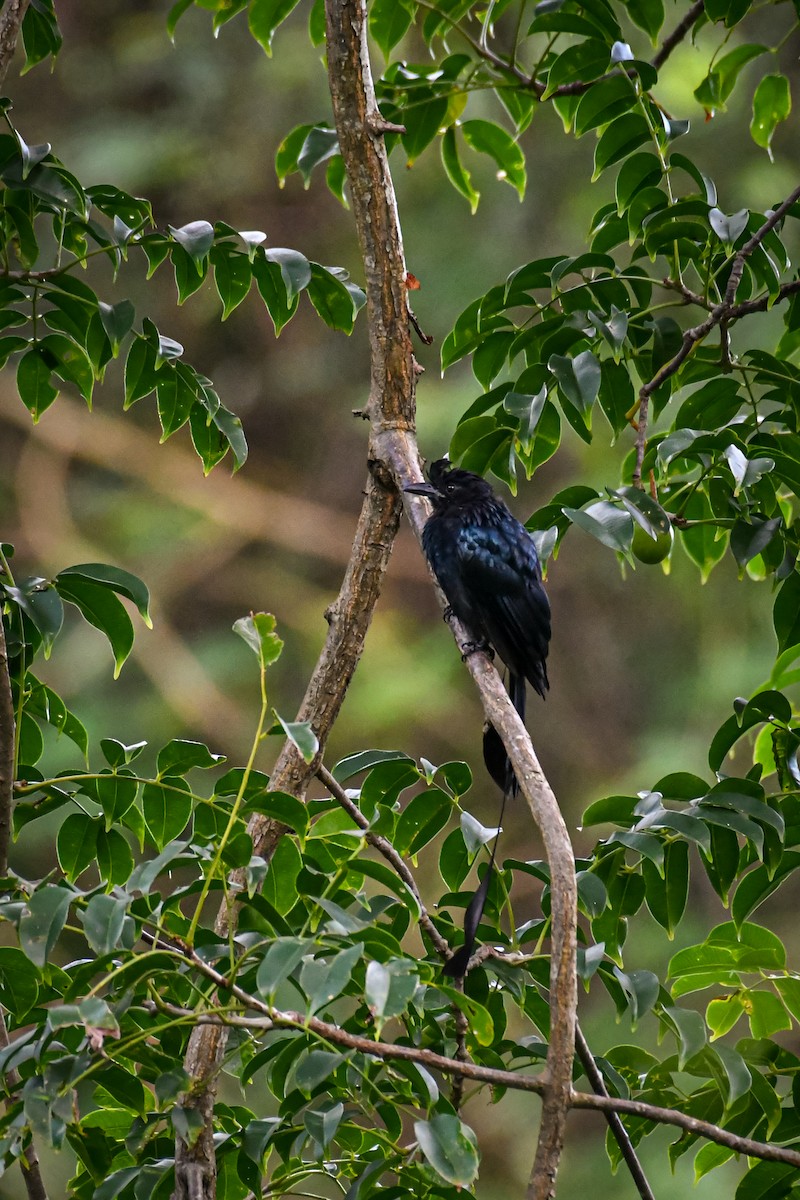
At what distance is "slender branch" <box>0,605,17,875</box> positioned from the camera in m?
1.44

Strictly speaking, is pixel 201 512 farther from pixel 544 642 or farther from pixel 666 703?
pixel 544 642

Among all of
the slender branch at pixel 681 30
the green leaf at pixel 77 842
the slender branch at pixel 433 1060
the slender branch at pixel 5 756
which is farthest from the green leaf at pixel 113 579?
the slender branch at pixel 681 30

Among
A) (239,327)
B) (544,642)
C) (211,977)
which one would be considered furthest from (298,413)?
(211,977)

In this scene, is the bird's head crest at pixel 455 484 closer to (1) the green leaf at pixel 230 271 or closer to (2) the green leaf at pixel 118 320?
(1) the green leaf at pixel 230 271

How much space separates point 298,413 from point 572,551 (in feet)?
6.12

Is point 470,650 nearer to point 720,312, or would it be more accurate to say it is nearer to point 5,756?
point 720,312

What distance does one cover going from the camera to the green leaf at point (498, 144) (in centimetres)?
205

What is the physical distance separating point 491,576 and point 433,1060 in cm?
138

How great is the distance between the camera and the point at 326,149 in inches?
76.9

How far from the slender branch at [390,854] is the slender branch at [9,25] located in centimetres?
104

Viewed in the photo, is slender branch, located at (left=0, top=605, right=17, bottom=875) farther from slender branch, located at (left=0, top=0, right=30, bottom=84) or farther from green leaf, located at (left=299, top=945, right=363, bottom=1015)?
slender branch, located at (left=0, top=0, right=30, bottom=84)

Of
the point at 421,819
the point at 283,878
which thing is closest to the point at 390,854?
Result: the point at 421,819

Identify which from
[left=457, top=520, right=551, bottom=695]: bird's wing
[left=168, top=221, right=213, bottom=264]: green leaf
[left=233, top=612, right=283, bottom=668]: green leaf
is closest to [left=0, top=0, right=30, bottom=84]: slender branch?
[left=168, top=221, right=213, bottom=264]: green leaf

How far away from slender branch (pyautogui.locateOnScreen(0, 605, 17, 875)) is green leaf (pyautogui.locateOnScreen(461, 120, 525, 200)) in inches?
46.7
